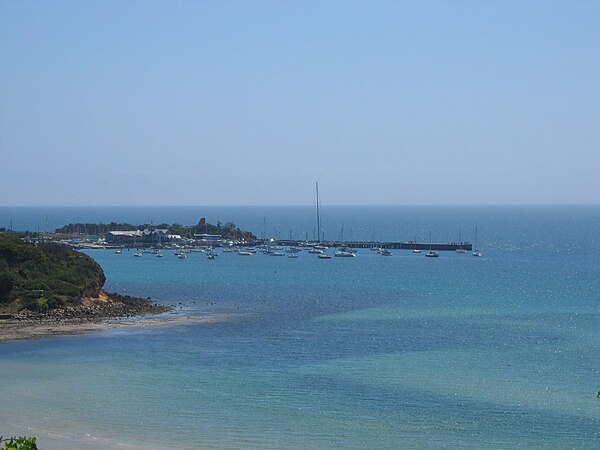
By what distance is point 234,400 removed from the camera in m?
38.2

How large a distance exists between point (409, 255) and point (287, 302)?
63.0 metres

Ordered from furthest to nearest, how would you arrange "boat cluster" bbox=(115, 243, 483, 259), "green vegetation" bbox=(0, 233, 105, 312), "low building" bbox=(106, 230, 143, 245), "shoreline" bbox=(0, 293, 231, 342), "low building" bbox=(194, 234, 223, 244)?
"low building" bbox=(194, 234, 223, 244) < "low building" bbox=(106, 230, 143, 245) < "boat cluster" bbox=(115, 243, 483, 259) < "green vegetation" bbox=(0, 233, 105, 312) < "shoreline" bbox=(0, 293, 231, 342)

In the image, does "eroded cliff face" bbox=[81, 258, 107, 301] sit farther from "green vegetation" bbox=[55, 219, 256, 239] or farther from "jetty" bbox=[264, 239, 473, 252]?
"green vegetation" bbox=[55, 219, 256, 239]

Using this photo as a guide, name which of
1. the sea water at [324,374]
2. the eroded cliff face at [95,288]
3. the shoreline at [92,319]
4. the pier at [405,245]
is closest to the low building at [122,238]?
the pier at [405,245]

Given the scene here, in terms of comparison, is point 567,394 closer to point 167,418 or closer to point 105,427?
point 167,418

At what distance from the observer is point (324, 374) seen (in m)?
43.6

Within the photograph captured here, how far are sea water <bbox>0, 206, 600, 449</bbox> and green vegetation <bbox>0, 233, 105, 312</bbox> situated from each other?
7.48 meters

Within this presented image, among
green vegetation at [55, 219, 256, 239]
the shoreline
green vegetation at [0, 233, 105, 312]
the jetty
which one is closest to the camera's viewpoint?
the shoreline

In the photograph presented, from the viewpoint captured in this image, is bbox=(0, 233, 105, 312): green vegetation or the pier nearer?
bbox=(0, 233, 105, 312): green vegetation

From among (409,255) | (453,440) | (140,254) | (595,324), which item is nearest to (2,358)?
(453,440)

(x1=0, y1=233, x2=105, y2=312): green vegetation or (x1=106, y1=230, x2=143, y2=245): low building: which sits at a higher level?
(x1=106, y1=230, x2=143, y2=245): low building

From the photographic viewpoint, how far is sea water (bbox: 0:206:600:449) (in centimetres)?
3334

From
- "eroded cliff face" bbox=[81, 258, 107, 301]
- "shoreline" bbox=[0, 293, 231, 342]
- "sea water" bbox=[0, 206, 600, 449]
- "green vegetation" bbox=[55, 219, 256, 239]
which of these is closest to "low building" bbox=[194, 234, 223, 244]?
"green vegetation" bbox=[55, 219, 256, 239]

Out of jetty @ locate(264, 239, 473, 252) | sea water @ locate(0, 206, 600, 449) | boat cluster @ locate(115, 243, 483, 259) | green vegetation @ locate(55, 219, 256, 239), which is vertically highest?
green vegetation @ locate(55, 219, 256, 239)
